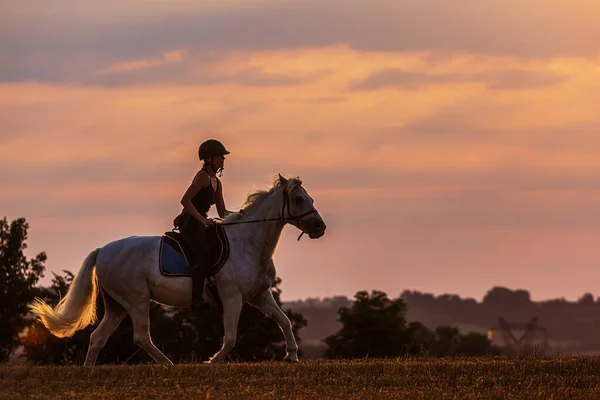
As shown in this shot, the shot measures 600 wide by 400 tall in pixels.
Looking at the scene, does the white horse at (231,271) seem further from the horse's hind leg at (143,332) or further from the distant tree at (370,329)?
the distant tree at (370,329)

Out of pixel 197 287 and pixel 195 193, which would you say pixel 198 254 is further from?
pixel 195 193

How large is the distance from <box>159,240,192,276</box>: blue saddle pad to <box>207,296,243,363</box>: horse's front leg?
2.74 feet

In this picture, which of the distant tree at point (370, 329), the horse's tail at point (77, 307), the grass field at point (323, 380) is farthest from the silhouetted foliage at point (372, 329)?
the grass field at point (323, 380)

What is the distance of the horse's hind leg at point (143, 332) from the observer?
22781 mm

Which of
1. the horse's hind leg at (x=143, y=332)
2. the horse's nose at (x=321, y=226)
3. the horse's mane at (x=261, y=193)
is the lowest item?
the horse's hind leg at (x=143, y=332)

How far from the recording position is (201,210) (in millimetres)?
23078

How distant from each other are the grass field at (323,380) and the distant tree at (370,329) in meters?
45.7

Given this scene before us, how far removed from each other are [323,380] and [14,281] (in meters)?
60.7

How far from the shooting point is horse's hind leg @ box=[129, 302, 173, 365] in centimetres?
2278

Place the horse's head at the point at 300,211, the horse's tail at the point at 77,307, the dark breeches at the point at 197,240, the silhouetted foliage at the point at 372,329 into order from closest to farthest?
the dark breeches at the point at 197,240 < the horse's head at the point at 300,211 < the horse's tail at the point at 77,307 < the silhouetted foliage at the point at 372,329

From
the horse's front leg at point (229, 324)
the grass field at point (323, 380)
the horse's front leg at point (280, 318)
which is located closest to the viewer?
the grass field at point (323, 380)

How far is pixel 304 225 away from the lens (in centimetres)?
2284

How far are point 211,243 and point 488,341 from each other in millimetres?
108428

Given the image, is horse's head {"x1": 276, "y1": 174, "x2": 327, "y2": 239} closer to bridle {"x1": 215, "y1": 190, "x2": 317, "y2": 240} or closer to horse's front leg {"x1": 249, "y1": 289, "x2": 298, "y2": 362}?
bridle {"x1": 215, "y1": 190, "x2": 317, "y2": 240}
